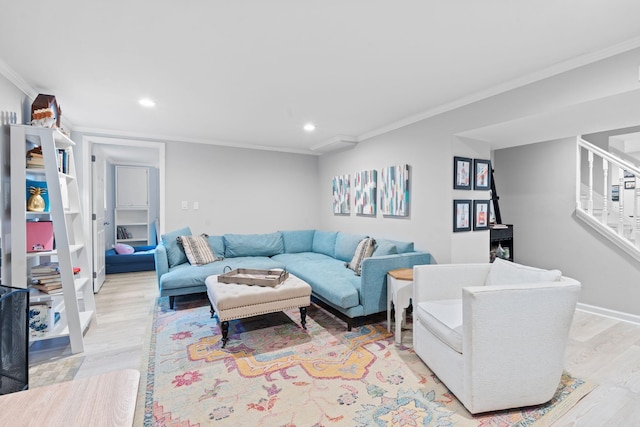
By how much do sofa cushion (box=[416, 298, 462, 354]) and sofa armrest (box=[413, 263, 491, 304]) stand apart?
6cm

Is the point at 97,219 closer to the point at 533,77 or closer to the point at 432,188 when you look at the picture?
the point at 432,188

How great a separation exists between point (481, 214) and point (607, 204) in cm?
176

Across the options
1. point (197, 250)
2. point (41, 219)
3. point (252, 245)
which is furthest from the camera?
point (252, 245)

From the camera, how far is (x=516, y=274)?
86.4 inches

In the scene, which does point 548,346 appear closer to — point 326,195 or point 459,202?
point 459,202

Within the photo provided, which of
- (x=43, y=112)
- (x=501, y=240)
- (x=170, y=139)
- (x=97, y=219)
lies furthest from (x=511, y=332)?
(x=97, y=219)

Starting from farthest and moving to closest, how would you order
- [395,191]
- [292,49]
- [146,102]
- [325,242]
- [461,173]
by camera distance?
[325,242]
[395,191]
[461,173]
[146,102]
[292,49]

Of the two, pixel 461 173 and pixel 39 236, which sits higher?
pixel 461 173

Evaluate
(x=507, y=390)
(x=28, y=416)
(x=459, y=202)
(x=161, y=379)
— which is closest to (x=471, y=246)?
(x=459, y=202)

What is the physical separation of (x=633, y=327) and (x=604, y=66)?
259cm

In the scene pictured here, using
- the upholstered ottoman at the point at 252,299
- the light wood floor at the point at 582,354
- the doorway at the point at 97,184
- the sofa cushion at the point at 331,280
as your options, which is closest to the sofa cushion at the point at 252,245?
the sofa cushion at the point at 331,280

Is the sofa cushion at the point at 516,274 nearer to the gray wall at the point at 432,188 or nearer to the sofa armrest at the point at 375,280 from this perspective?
the gray wall at the point at 432,188

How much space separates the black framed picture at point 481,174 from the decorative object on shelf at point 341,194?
193 cm

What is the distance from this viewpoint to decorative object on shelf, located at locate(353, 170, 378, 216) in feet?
14.1
